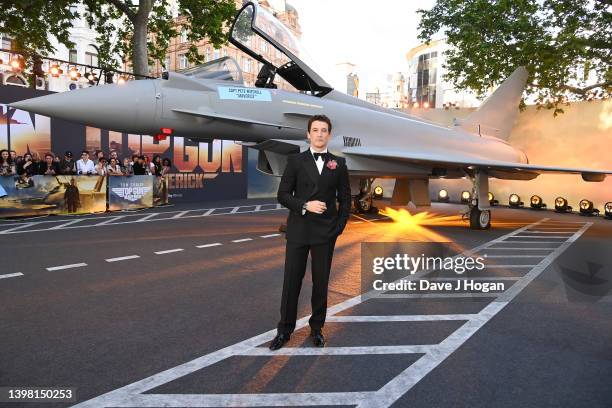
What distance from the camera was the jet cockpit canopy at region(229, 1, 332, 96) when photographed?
832 centimetres

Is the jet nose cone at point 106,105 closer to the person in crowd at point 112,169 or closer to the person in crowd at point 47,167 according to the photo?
the person in crowd at point 47,167

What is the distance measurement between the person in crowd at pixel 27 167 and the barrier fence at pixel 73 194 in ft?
1.81

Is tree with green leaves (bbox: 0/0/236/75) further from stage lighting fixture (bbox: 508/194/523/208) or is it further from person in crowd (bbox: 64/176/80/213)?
stage lighting fixture (bbox: 508/194/523/208)

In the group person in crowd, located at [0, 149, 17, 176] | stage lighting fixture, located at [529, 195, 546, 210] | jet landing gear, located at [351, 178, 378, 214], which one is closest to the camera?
person in crowd, located at [0, 149, 17, 176]

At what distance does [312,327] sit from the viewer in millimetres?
3520

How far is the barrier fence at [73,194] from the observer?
10.5m

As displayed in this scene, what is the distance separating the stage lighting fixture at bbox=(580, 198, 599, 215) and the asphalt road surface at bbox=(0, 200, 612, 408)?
9.58 metres

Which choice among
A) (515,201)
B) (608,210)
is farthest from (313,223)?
(515,201)

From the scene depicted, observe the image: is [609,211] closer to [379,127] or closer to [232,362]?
[379,127]

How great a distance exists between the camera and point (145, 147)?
16078mm

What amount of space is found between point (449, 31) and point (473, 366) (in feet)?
55.9

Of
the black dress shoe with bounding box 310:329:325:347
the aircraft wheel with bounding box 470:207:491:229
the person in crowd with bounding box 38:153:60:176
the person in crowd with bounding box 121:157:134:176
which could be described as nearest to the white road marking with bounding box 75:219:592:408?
the black dress shoe with bounding box 310:329:325:347

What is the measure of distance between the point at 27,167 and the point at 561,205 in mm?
17824

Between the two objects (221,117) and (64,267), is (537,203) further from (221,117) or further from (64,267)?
(64,267)
